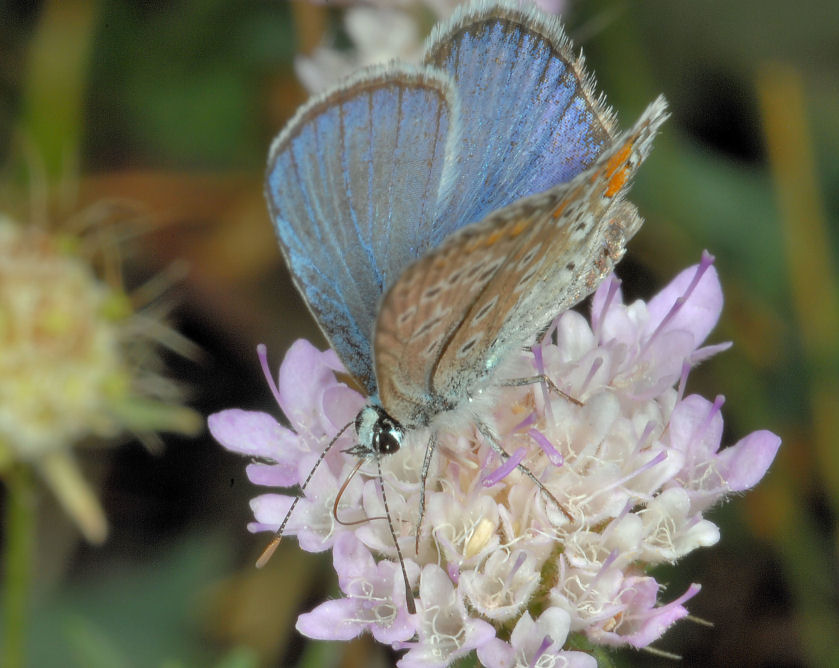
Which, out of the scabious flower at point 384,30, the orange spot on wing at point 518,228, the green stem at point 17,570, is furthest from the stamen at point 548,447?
the scabious flower at point 384,30

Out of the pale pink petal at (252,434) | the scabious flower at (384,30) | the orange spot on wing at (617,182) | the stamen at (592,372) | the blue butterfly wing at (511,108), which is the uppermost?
the scabious flower at (384,30)

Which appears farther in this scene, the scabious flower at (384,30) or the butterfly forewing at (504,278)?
the scabious flower at (384,30)

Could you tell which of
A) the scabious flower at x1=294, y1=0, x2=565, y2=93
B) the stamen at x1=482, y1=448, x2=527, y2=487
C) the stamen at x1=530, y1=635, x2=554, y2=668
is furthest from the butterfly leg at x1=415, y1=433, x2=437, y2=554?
the scabious flower at x1=294, y1=0, x2=565, y2=93

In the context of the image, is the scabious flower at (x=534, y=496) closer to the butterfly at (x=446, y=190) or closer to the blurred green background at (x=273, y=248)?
the butterfly at (x=446, y=190)

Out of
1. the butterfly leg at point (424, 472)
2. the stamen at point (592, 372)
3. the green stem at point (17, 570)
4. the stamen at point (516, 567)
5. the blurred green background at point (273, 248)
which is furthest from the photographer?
the blurred green background at point (273, 248)

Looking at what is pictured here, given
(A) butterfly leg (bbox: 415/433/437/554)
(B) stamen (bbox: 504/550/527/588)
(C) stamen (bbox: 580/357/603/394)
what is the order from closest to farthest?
1. (B) stamen (bbox: 504/550/527/588)
2. (A) butterfly leg (bbox: 415/433/437/554)
3. (C) stamen (bbox: 580/357/603/394)

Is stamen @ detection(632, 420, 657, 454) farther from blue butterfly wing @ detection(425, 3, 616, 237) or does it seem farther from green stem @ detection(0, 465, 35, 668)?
green stem @ detection(0, 465, 35, 668)
